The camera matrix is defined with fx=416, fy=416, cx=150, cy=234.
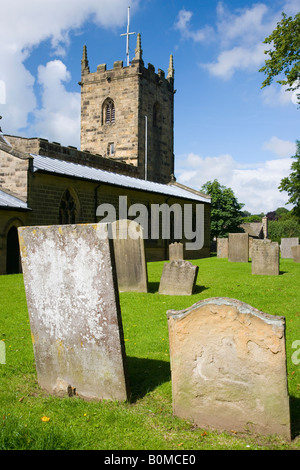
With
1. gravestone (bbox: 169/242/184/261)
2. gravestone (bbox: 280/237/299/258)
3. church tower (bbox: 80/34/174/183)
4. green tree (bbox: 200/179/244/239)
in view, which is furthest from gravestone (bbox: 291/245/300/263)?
green tree (bbox: 200/179/244/239)

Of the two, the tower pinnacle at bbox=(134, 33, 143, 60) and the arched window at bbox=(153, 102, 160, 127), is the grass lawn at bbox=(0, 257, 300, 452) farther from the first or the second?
the arched window at bbox=(153, 102, 160, 127)

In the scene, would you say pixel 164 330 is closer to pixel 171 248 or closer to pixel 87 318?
pixel 87 318

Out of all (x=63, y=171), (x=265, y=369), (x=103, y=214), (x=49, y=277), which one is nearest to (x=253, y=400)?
Answer: (x=265, y=369)

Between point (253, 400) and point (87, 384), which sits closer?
point (253, 400)

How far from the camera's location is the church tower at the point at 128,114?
128ft

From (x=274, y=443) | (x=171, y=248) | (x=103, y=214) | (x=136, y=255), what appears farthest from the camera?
(x=103, y=214)

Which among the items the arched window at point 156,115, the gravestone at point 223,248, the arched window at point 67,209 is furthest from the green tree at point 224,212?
the arched window at point 67,209

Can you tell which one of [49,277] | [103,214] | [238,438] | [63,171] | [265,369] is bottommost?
[238,438]

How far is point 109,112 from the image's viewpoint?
4059 cm

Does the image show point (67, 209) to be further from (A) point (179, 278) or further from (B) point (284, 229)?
(B) point (284, 229)

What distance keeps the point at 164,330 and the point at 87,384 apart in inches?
124

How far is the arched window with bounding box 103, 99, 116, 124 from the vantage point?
40.2m

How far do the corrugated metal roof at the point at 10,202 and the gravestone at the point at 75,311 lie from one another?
12540 millimetres
